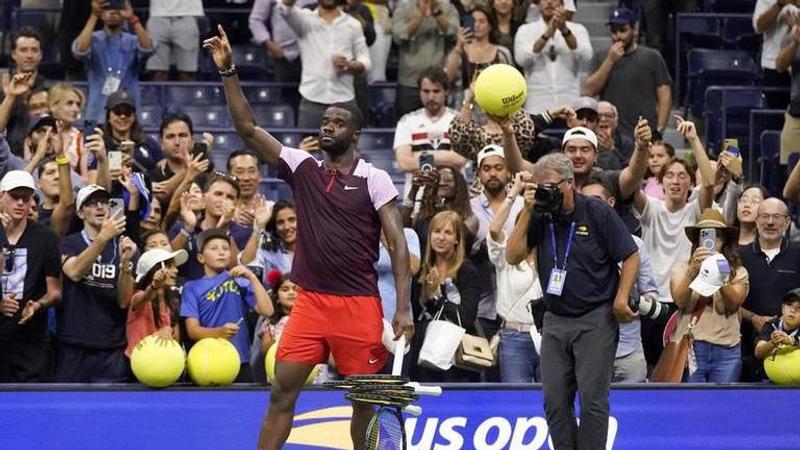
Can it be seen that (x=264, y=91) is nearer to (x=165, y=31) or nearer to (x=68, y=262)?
(x=165, y=31)

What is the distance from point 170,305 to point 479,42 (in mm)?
4841

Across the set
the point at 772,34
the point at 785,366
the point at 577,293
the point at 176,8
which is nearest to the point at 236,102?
the point at 577,293

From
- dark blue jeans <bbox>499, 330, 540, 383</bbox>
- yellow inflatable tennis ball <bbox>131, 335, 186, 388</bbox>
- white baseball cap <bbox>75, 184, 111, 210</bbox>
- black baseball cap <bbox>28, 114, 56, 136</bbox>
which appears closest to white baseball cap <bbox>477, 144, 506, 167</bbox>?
dark blue jeans <bbox>499, 330, 540, 383</bbox>

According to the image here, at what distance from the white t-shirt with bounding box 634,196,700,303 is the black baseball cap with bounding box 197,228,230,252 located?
3153mm

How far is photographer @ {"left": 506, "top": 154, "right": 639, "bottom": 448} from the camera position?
993 cm

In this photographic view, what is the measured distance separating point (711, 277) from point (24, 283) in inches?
179

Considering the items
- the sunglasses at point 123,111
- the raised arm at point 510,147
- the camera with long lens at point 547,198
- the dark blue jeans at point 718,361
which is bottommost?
the dark blue jeans at point 718,361

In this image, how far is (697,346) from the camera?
11.8 m

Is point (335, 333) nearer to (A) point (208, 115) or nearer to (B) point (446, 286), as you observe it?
(B) point (446, 286)

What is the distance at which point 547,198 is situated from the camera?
984cm

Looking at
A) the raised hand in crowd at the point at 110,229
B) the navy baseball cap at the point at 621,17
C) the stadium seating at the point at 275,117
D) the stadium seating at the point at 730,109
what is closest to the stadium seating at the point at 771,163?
the stadium seating at the point at 730,109

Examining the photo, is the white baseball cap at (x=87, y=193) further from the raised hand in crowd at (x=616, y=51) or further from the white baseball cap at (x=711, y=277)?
the raised hand in crowd at (x=616, y=51)

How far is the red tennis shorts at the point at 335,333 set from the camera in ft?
30.8

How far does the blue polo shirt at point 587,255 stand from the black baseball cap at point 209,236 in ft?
8.00
